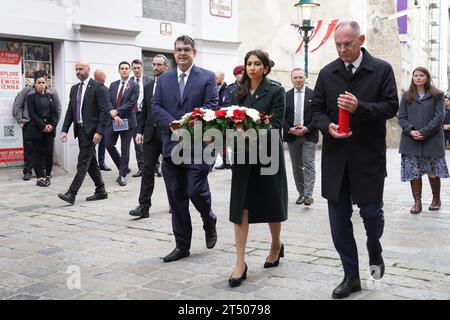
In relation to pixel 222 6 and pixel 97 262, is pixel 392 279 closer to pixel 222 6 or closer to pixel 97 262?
pixel 97 262

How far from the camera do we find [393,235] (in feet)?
22.1

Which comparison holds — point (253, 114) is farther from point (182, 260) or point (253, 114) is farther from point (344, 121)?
point (182, 260)

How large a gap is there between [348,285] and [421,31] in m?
49.8

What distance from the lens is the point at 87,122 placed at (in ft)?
29.5

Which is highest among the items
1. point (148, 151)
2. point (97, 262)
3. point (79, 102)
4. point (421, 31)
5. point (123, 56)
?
point (421, 31)

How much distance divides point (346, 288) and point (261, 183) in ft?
3.63

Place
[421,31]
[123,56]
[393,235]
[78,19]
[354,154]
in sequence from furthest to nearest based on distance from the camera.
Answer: [421,31]
[123,56]
[78,19]
[393,235]
[354,154]

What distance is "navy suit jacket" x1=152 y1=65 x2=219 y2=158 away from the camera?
589cm

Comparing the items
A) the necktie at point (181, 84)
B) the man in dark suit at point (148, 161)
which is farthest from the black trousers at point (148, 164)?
the necktie at point (181, 84)

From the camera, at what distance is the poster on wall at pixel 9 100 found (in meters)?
11.7

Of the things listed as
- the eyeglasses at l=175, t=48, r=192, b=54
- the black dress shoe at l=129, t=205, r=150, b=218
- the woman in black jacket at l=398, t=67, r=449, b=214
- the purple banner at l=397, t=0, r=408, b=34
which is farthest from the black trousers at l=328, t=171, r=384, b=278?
the purple banner at l=397, t=0, r=408, b=34

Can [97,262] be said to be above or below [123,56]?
below

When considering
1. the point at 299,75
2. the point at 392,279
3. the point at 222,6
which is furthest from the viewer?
the point at 222,6
